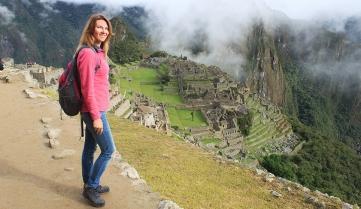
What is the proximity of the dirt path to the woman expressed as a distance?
1.01 feet

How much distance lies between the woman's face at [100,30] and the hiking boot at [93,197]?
1842 millimetres

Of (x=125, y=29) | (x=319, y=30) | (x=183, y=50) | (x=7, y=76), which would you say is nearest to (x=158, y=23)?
(x=183, y=50)

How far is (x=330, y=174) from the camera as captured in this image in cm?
4953

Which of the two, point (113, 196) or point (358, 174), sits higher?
point (113, 196)

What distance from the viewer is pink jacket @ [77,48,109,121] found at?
6062 mm

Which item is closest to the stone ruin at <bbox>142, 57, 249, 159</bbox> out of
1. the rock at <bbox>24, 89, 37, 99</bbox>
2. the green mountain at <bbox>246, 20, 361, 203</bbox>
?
the green mountain at <bbox>246, 20, 361, 203</bbox>

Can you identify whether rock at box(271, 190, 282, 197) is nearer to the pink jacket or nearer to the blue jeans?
the blue jeans

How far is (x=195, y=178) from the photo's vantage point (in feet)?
33.9

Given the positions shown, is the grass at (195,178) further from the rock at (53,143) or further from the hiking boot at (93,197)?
the hiking boot at (93,197)

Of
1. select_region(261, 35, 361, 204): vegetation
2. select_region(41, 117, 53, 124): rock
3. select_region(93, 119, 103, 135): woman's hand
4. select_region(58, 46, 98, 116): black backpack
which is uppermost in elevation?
select_region(58, 46, 98, 116): black backpack

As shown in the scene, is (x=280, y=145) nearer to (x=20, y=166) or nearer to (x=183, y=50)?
(x=20, y=166)

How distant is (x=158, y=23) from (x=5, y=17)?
4165 cm

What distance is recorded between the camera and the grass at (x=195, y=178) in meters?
9.07

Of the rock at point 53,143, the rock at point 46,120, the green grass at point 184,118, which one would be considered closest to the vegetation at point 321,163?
the green grass at point 184,118
